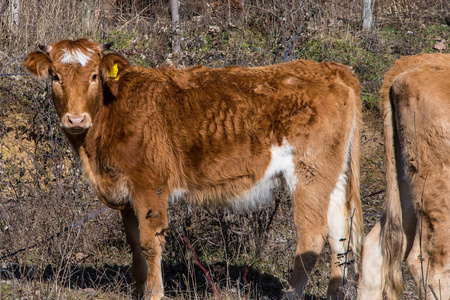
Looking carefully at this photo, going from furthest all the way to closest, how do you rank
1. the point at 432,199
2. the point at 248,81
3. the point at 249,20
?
Result: 1. the point at 249,20
2. the point at 248,81
3. the point at 432,199

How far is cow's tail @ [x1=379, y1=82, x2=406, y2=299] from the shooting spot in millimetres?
3750

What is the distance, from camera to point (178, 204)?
6277mm

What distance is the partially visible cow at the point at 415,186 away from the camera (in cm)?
333

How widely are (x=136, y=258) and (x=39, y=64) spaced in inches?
82.2

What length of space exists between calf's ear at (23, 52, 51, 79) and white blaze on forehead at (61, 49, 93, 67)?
234mm

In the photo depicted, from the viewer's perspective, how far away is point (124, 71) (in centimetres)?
517

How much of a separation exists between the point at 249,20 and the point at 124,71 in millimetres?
5547

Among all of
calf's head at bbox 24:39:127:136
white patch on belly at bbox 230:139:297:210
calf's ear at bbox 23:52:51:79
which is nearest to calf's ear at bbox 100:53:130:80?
calf's head at bbox 24:39:127:136

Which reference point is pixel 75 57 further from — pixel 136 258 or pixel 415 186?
pixel 415 186

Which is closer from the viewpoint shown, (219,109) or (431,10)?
(219,109)

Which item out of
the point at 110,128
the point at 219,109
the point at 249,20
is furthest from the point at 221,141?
the point at 249,20

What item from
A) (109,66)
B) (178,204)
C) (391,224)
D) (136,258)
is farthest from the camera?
(178,204)

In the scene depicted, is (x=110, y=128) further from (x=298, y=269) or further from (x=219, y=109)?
(x=298, y=269)

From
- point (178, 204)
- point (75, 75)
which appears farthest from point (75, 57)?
point (178, 204)
